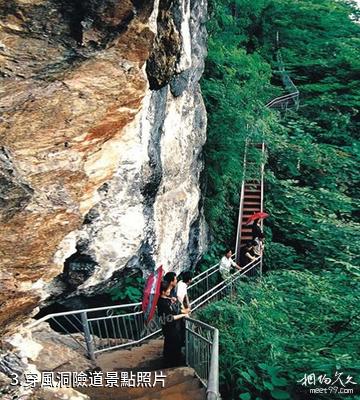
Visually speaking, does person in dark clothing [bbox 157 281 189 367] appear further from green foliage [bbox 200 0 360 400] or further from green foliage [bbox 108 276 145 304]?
green foliage [bbox 108 276 145 304]

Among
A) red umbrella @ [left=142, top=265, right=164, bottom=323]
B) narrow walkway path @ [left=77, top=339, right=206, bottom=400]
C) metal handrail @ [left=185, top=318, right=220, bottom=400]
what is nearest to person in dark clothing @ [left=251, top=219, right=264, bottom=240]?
narrow walkway path @ [left=77, top=339, right=206, bottom=400]

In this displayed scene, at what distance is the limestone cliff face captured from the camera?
5.43 m

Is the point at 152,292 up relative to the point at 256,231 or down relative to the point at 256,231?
up

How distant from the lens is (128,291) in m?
9.79

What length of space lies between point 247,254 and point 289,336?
17.7 feet

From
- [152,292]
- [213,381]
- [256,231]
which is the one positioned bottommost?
[256,231]

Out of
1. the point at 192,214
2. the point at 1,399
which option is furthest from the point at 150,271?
the point at 1,399

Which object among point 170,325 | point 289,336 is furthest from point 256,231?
point 170,325

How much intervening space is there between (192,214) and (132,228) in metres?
3.43

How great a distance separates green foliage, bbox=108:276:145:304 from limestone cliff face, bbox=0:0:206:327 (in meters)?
1.07

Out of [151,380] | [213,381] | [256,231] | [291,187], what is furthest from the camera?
[291,187]

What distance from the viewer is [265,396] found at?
607 cm

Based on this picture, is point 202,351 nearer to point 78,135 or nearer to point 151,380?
point 151,380

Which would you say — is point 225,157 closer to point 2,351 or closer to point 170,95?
point 170,95
